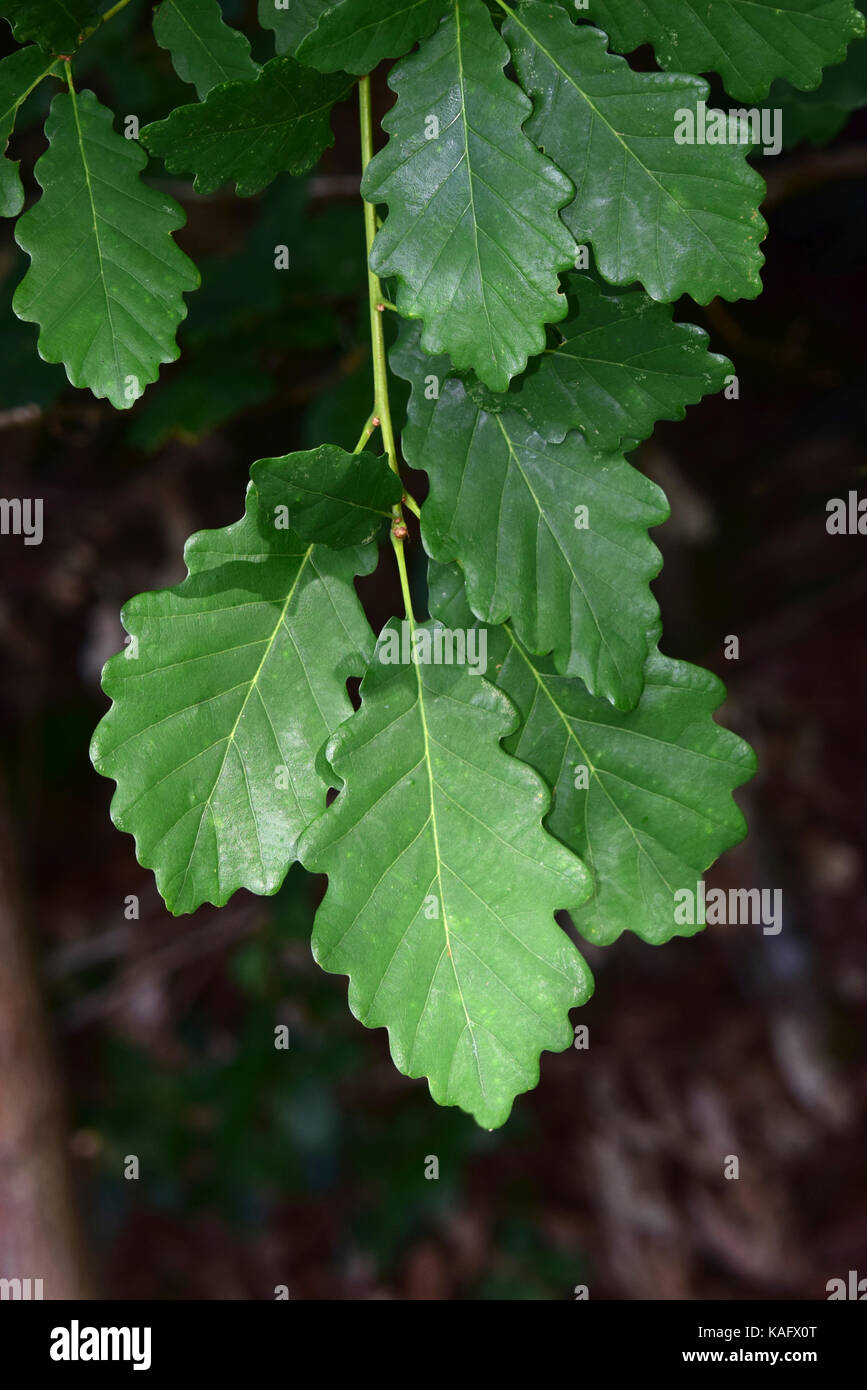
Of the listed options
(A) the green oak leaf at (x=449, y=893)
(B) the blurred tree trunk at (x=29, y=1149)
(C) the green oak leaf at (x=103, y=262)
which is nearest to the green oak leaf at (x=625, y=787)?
(A) the green oak leaf at (x=449, y=893)

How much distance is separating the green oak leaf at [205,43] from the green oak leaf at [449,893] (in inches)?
20.0

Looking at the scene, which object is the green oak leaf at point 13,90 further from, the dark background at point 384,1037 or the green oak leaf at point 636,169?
the dark background at point 384,1037

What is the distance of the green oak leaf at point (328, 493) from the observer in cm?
88

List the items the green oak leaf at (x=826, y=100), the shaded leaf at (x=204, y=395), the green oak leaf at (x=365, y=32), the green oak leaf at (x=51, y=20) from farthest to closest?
1. the shaded leaf at (x=204, y=395)
2. the green oak leaf at (x=826, y=100)
3. the green oak leaf at (x=51, y=20)
4. the green oak leaf at (x=365, y=32)

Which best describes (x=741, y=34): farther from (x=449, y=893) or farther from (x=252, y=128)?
(x=449, y=893)

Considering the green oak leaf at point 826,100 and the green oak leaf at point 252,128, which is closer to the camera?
the green oak leaf at point 252,128

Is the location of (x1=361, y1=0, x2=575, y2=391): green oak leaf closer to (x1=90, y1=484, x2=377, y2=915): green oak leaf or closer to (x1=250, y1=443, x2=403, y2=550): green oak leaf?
(x1=250, y1=443, x2=403, y2=550): green oak leaf

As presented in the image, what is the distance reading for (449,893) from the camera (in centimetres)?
98

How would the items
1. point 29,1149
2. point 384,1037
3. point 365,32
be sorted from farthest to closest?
point 384,1037 < point 29,1149 < point 365,32

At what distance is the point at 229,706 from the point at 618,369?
0.44m

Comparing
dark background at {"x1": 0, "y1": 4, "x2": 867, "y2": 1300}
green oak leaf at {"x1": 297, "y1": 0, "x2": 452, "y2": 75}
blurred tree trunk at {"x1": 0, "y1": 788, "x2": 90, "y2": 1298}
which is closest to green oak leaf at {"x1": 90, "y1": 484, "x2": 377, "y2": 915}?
green oak leaf at {"x1": 297, "y1": 0, "x2": 452, "y2": 75}

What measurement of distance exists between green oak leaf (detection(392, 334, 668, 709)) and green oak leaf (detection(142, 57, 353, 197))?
0.22 metres

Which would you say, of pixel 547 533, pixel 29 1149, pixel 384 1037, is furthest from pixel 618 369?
pixel 384 1037

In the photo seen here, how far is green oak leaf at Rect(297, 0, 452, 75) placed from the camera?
827 millimetres
